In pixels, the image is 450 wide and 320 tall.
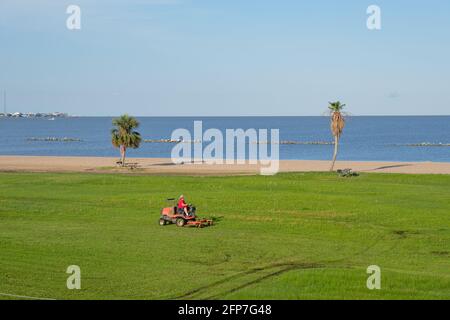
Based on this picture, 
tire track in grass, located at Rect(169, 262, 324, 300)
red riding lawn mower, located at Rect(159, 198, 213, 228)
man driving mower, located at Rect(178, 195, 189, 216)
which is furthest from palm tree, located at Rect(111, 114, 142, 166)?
tire track in grass, located at Rect(169, 262, 324, 300)

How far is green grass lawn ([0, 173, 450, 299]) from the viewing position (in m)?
25.2

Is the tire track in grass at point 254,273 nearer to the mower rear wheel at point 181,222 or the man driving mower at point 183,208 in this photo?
the mower rear wheel at point 181,222

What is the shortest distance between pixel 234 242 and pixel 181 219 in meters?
5.98

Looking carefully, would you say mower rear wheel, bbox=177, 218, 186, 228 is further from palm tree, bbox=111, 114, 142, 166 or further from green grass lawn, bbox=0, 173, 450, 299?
palm tree, bbox=111, 114, 142, 166

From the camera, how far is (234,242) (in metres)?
34.5

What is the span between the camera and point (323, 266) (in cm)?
2884

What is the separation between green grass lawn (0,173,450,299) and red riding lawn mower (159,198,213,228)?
73 centimetres

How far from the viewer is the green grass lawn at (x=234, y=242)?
82.7 feet

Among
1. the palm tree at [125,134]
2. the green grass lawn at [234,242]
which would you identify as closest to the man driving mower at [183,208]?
the green grass lawn at [234,242]

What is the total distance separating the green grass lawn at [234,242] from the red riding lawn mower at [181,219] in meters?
0.73

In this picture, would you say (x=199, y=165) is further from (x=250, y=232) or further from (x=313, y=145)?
(x=313, y=145)
